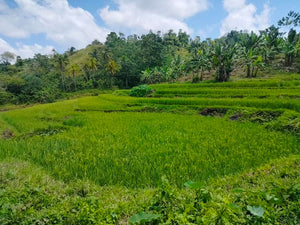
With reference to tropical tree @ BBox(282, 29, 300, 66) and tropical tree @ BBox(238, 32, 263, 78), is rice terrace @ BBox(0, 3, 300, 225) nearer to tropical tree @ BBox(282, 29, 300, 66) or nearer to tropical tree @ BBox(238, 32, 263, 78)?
tropical tree @ BBox(238, 32, 263, 78)

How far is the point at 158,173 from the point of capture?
163 inches

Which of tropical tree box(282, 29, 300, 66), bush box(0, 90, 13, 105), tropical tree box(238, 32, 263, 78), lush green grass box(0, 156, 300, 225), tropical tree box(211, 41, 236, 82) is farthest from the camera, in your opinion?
bush box(0, 90, 13, 105)

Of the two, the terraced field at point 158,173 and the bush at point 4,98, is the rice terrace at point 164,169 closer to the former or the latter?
the terraced field at point 158,173

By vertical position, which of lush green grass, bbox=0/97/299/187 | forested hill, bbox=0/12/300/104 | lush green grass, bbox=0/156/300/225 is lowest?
lush green grass, bbox=0/97/299/187

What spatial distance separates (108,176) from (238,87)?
15327mm

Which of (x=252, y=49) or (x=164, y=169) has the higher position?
(x=252, y=49)

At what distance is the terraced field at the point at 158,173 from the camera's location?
222cm

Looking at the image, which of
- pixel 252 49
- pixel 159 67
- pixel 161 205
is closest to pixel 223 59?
pixel 252 49

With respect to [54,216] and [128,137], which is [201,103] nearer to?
[128,137]

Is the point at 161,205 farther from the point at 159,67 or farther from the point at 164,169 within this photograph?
the point at 159,67

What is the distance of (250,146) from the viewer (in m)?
5.59

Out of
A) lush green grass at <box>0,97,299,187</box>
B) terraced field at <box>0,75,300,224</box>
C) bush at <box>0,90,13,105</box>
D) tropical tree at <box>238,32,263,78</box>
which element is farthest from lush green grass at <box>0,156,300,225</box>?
bush at <box>0,90,13,105</box>

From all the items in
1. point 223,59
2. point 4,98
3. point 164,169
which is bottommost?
point 164,169

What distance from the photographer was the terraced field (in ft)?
7.28
